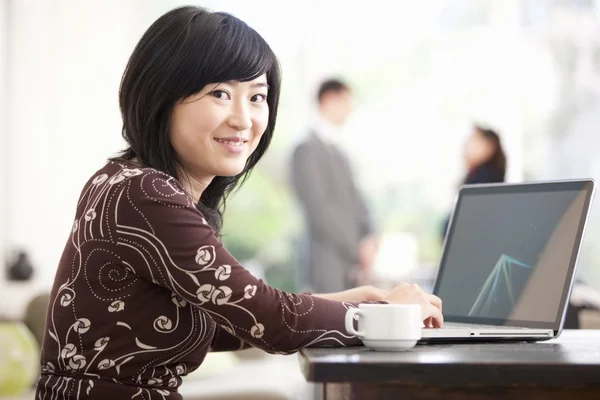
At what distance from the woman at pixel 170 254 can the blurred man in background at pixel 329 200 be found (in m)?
4.26

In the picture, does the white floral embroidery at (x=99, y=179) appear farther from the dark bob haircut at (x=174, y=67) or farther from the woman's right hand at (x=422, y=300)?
the woman's right hand at (x=422, y=300)

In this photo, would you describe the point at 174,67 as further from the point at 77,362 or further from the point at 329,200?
the point at 329,200

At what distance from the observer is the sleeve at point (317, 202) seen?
19.0 feet

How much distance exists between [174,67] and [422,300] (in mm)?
509

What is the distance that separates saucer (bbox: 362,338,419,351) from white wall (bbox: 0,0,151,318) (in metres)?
4.60

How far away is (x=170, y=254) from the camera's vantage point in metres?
1.24

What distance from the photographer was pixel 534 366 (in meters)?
0.99

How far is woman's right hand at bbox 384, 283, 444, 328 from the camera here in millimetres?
1365

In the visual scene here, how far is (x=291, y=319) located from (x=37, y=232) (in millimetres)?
4798

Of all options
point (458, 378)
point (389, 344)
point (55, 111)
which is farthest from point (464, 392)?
point (55, 111)

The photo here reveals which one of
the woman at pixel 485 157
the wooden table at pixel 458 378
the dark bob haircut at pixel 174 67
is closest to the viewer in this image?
the wooden table at pixel 458 378

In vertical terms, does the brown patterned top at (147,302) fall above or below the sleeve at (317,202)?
above

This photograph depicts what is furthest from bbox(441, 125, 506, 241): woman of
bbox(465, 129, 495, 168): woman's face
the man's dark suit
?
the man's dark suit

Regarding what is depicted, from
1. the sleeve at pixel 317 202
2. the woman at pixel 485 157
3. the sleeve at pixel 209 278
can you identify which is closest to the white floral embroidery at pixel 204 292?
the sleeve at pixel 209 278
